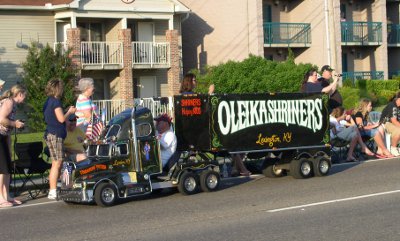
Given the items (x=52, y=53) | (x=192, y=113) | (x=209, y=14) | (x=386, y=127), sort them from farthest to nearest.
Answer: (x=209, y=14), (x=52, y=53), (x=386, y=127), (x=192, y=113)

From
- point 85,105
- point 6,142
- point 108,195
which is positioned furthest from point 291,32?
point 108,195

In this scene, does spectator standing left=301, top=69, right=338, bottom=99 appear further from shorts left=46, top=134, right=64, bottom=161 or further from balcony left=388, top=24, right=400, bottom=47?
balcony left=388, top=24, right=400, bottom=47

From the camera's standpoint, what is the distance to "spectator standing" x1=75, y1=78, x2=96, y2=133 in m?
15.5

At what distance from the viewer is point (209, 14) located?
1786 inches

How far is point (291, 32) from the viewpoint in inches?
1842

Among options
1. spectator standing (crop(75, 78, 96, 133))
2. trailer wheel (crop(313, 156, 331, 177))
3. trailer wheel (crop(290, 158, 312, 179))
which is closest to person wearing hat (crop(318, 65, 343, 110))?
trailer wheel (crop(313, 156, 331, 177))

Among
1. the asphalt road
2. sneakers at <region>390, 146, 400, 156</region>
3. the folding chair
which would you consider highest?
the folding chair

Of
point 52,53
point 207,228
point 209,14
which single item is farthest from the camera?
point 209,14

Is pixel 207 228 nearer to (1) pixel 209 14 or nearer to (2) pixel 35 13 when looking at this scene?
(2) pixel 35 13

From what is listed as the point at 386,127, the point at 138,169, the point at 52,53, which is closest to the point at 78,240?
the point at 138,169

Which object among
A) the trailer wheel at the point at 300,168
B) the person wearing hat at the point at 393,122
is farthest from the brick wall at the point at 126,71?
the trailer wheel at the point at 300,168

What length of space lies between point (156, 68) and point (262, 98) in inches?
1015

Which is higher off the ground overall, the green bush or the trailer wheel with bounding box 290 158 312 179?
the green bush

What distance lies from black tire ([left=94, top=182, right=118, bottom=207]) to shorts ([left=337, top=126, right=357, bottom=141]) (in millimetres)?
8471
